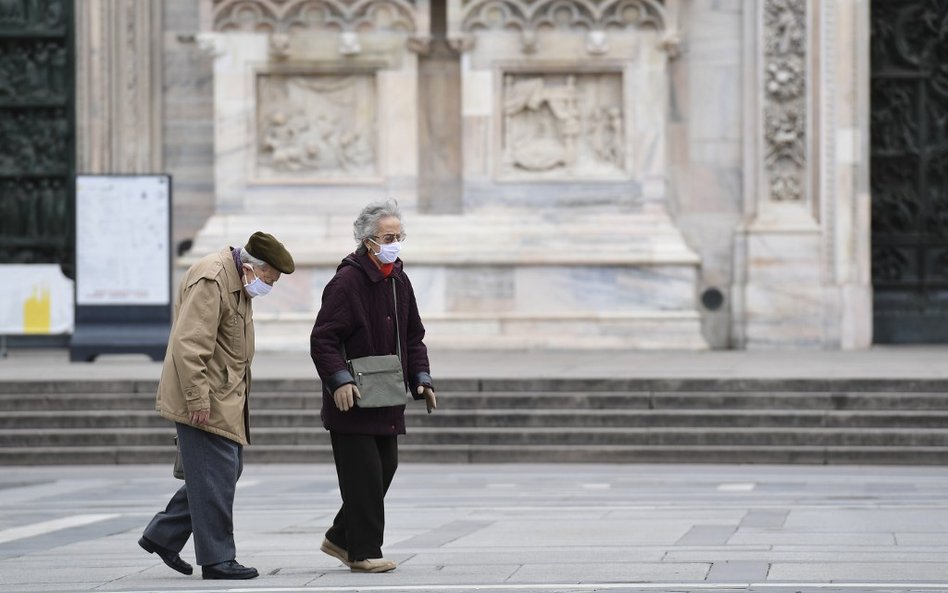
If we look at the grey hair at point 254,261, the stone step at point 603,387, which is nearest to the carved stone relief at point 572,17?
the stone step at point 603,387

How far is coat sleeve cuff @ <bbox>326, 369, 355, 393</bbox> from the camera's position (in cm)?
865

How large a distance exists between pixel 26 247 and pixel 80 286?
4.87 meters

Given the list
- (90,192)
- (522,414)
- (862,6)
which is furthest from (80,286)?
(862,6)

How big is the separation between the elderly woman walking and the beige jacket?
36 centimetres

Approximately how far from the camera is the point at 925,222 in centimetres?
2436

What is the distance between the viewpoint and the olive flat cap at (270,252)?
8.56 meters

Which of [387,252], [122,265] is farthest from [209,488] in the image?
[122,265]

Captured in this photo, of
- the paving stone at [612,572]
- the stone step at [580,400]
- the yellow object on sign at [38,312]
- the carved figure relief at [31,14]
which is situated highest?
the carved figure relief at [31,14]

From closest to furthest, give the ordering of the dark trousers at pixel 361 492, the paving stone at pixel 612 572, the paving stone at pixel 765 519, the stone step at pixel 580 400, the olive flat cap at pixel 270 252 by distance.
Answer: the paving stone at pixel 612 572 < the olive flat cap at pixel 270 252 < the dark trousers at pixel 361 492 < the paving stone at pixel 765 519 < the stone step at pixel 580 400

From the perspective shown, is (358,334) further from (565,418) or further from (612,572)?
(565,418)

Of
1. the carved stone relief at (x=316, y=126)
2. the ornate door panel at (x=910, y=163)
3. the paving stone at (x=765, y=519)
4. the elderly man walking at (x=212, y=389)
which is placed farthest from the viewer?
the ornate door panel at (x=910, y=163)

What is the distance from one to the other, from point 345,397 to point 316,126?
49.1 feet

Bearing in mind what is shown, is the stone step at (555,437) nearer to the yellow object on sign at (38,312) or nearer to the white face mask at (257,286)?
the yellow object on sign at (38,312)

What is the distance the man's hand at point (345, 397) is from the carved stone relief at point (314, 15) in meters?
15.0
